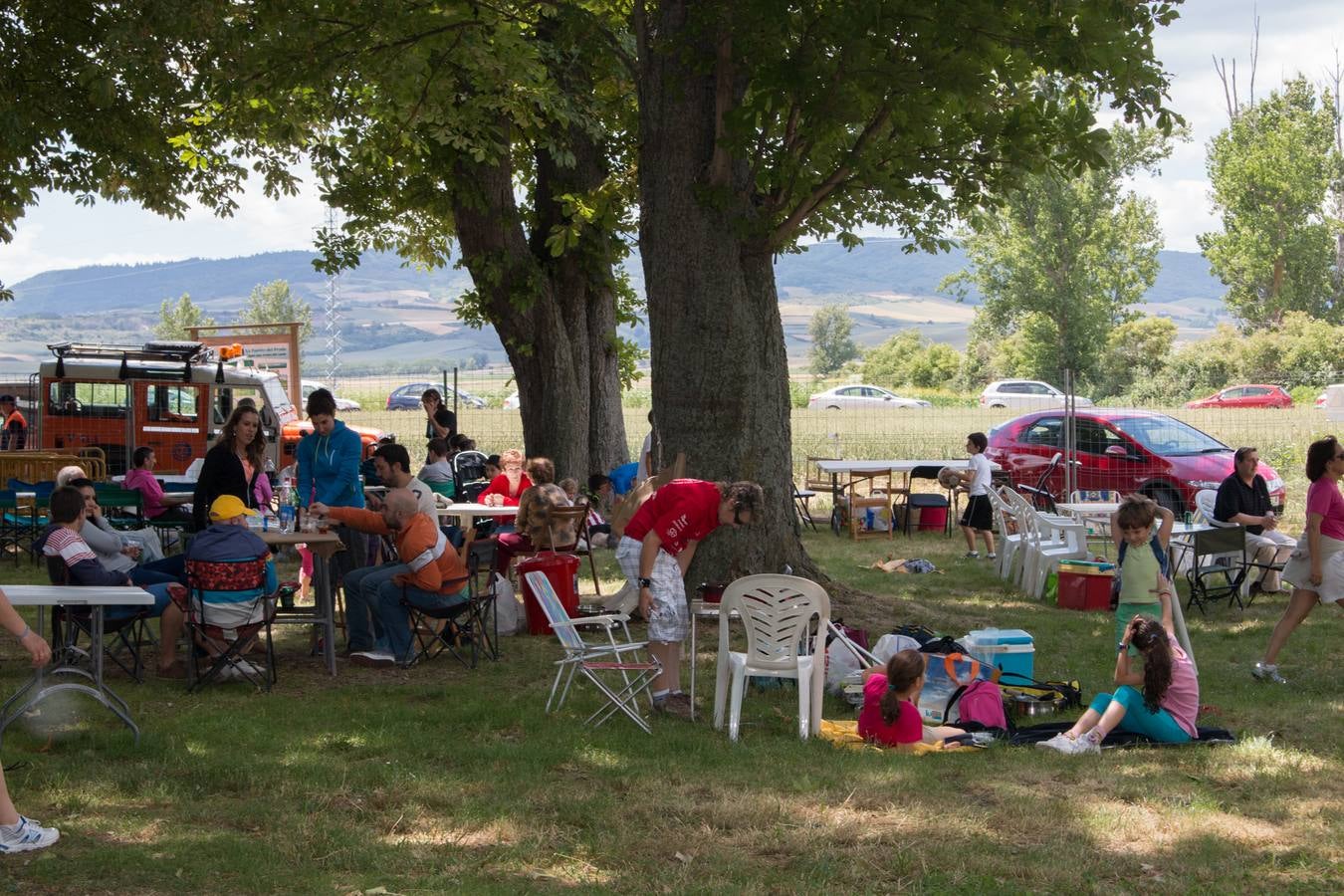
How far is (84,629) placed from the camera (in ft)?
27.0

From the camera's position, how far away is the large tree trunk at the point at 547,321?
1544 cm

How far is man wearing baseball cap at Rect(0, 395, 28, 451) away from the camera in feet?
67.1

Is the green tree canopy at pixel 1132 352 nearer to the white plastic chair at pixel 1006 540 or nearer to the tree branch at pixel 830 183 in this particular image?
the white plastic chair at pixel 1006 540

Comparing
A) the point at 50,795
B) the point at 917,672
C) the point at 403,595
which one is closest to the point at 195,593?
the point at 403,595

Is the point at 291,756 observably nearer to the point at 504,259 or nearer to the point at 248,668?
the point at 248,668

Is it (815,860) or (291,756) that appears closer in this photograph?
(815,860)

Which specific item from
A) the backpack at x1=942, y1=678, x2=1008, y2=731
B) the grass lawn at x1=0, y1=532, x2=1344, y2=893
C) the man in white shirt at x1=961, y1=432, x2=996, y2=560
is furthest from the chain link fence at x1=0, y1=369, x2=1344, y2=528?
the backpack at x1=942, y1=678, x2=1008, y2=731

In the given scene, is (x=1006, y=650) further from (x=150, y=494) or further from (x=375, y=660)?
(x=150, y=494)

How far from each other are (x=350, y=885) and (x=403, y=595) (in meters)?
4.13

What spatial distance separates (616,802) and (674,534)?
174 cm

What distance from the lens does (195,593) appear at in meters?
8.04

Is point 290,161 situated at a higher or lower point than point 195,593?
higher

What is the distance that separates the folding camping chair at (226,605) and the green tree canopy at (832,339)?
573ft

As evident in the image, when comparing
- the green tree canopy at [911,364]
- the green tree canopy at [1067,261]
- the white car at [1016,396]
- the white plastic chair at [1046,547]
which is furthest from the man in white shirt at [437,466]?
the green tree canopy at [911,364]
